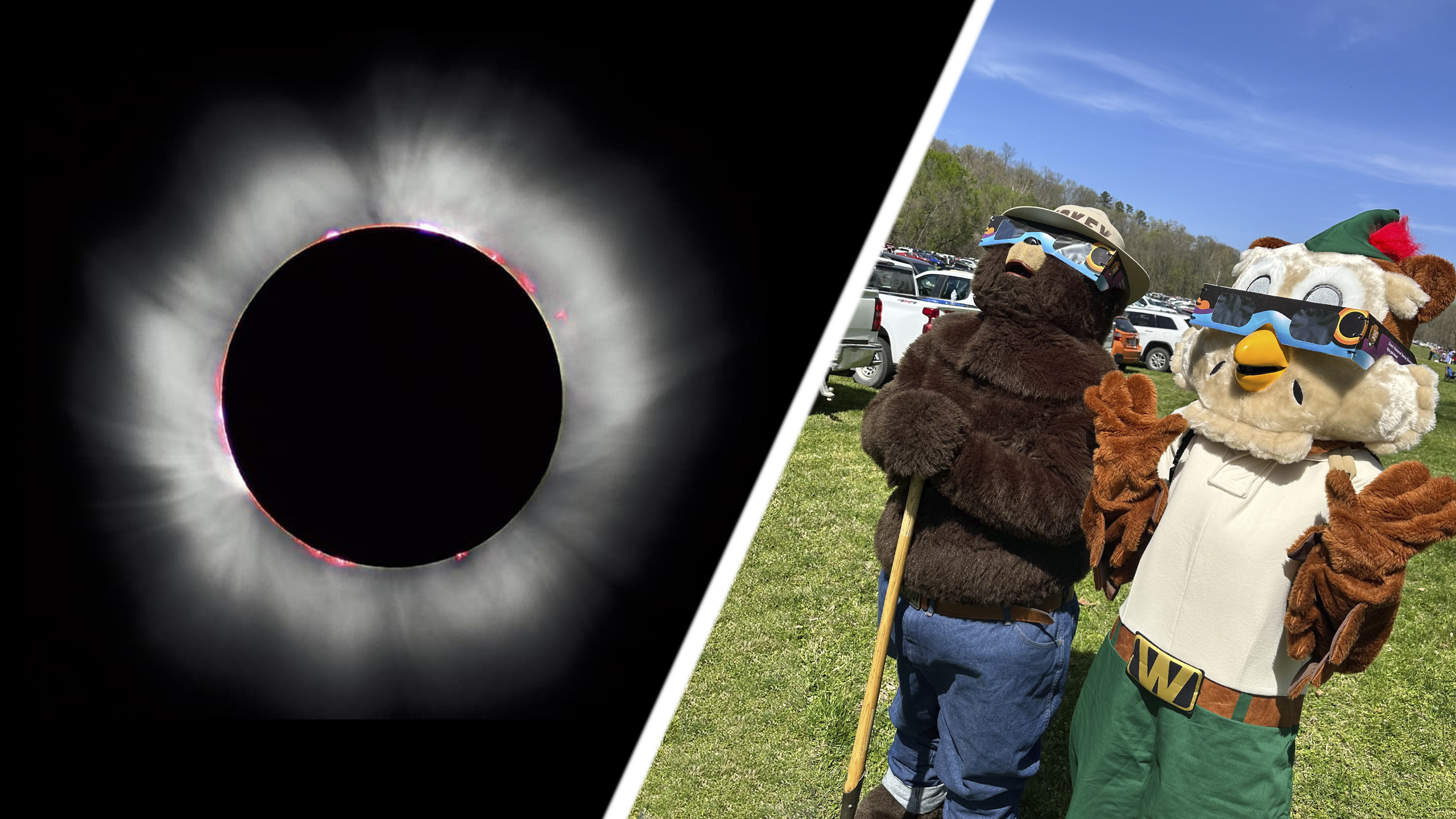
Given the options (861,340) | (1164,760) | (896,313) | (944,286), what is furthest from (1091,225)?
(944,286)

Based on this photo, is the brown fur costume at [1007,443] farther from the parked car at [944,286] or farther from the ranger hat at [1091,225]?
the parked car at [944,286]

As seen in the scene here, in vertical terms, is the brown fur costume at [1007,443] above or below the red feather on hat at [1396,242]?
below

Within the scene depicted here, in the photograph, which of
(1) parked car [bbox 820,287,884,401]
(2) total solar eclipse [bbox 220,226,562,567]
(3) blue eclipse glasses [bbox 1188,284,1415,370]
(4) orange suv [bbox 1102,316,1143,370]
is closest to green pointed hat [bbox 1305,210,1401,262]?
(3) blue eclipse glasses [bbox 1188,284,1415,370]

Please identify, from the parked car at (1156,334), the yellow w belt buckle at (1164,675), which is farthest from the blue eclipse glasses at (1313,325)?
the parked car at (1156,334)

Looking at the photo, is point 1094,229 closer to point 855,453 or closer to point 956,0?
point 956,0

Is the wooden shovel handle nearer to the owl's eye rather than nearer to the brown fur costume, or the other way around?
the brown fur costume

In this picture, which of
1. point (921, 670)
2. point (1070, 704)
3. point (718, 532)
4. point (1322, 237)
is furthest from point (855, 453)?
point (718, 532)
